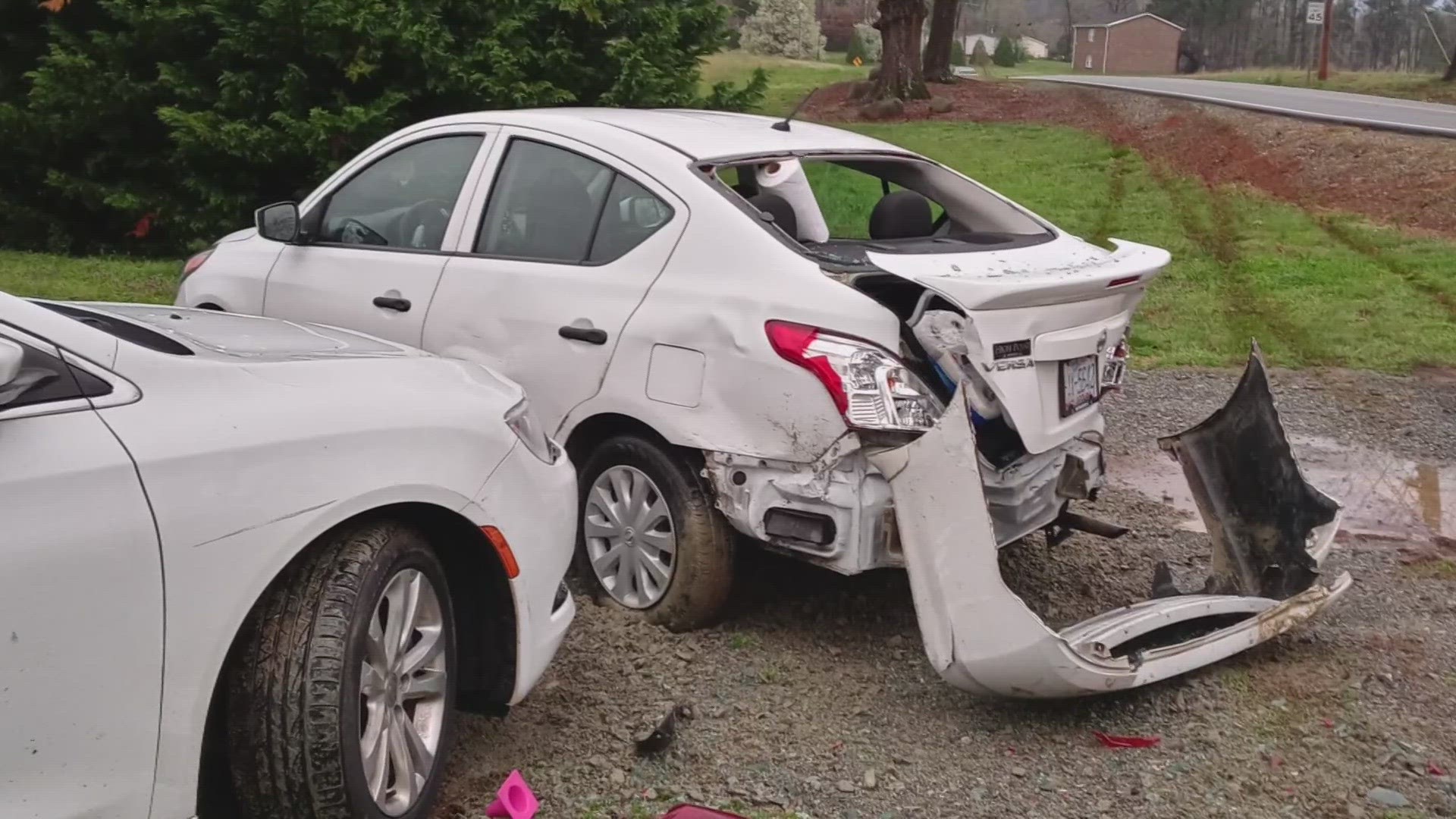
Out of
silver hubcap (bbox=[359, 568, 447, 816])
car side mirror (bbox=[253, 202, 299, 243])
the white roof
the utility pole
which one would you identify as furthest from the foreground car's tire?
the utility pole

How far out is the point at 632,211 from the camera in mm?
4746

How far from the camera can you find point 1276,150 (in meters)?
20.1

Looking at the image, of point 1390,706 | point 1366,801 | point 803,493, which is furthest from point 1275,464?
point 803,493

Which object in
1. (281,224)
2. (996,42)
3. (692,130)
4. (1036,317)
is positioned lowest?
(1036,317)

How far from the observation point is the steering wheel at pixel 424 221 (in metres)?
5.28

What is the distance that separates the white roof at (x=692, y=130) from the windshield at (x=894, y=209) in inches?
2.7

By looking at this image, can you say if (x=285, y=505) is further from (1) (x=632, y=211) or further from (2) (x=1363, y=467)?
(2) (x=1363, y=467)

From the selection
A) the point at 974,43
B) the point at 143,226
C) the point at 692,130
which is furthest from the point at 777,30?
the point at 692,130

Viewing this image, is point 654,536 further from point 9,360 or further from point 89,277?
point 89,277

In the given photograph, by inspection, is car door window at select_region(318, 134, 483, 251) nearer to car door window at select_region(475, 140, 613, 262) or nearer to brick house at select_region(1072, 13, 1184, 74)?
car door window at select_region(475, 140, 613, 262)

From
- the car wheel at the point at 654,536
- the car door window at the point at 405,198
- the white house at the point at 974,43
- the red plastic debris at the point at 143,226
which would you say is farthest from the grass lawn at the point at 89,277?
the white house at the point at 974,43

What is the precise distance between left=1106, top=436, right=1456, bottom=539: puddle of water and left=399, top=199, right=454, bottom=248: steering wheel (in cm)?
342

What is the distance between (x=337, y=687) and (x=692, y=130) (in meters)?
2.78

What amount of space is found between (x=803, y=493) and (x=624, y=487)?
76 centimetres
